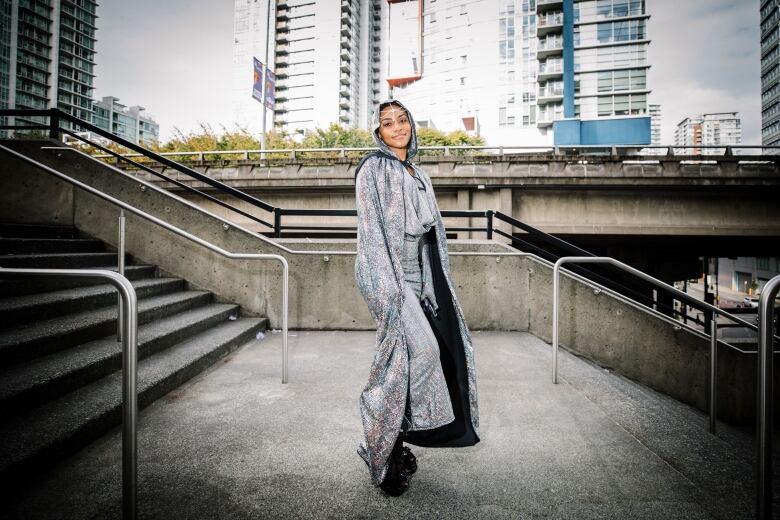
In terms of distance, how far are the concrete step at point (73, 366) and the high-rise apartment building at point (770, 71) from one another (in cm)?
10525

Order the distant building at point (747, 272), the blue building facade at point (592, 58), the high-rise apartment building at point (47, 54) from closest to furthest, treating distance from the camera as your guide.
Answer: the blue building facade at point (592, 58)
the distant building at point (747, 272)
the high-rise apartment building at point (47, 54)

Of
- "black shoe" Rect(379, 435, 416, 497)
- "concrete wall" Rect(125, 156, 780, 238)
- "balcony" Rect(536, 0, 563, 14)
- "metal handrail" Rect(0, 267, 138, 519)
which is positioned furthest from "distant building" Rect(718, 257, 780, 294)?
"metal handrail" Rect(0, 267, 138, 519)

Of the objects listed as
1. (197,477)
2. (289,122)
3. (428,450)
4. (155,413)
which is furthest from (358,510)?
(289,122)

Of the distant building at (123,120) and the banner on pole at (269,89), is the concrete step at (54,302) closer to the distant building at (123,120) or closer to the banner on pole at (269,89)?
the banner on pole at (269,89)

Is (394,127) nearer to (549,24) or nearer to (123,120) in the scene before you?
(549,24)

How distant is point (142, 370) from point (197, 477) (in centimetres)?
151

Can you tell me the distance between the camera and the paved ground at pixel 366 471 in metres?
1.74

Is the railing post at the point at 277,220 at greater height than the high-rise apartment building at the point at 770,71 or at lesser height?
lesser

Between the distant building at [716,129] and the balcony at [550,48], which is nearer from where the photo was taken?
the balcony at [550,48]

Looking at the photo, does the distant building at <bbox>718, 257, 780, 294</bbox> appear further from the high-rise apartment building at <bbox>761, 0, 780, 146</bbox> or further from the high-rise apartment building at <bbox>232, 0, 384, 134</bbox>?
the high-rise apartment building at <bbox>232, 0, 384, 134</bbox>

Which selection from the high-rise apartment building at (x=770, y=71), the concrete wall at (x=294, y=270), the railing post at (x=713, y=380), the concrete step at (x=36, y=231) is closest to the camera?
the railing post at (x=713, y=380)

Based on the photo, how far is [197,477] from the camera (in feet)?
6.41

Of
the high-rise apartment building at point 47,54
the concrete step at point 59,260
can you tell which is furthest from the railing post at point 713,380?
the high-rise apartment building at point 47,54

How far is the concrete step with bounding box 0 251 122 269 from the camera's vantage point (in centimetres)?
360
